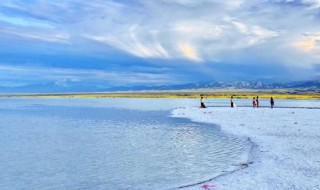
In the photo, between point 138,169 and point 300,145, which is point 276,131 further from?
point 138,169

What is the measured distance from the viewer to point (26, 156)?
68.6 feet

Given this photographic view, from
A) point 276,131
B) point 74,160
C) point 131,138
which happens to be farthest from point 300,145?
point 74,160

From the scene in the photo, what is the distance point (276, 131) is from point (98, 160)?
17473 millimetres

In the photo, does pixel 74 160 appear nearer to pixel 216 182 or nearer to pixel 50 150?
pixel 50 150

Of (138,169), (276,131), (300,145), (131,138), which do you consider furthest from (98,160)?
(276,131)

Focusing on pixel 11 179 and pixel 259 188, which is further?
pixel 11 179

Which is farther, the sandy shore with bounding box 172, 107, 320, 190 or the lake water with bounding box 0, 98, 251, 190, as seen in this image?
the lake water with bounding box 0, 98, 251, 190

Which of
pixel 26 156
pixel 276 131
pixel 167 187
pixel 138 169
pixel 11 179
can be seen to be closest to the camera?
pixel 167 187

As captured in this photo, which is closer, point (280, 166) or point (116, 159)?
point (280, 166)

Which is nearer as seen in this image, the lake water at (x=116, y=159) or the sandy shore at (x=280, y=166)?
the sandy shore at (x=280, y=166)

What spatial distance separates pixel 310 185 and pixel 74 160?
12.0 metres

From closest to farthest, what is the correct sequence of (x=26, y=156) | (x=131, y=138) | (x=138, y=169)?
(x=138, y=169), (x=26, y=156), (x=131, y=138)

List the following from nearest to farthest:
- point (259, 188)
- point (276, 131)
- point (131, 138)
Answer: point (259, 188) → point (131, 138) → point (276, 131)

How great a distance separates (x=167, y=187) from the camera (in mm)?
14266
